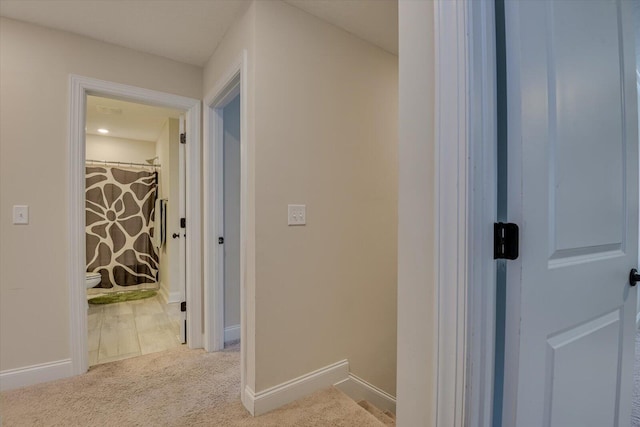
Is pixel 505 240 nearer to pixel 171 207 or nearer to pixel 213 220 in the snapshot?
pixel 213 220

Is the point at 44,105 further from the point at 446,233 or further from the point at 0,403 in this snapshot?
the point at 446,233

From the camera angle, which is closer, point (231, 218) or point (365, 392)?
point (365, 392)

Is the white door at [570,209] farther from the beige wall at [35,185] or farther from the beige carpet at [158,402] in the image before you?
the beige wall at [35,185]

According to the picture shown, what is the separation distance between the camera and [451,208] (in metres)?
0.70

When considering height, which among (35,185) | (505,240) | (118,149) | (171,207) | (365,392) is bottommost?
(365,392)

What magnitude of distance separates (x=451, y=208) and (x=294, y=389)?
1.53m

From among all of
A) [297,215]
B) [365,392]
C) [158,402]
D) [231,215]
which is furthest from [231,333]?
[297,215]

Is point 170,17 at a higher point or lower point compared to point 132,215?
higher

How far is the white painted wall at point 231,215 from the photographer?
8.79 ft

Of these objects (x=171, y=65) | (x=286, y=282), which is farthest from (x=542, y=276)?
(x=171, y=65)

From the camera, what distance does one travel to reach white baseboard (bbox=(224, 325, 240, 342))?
260 cm

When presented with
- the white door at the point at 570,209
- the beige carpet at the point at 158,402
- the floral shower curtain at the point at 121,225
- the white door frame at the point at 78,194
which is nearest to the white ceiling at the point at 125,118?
the floral shower curtain at the point at 121,225

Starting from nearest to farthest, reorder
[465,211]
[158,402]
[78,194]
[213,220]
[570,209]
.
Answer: [465,211] → [570,209] → [158,402] → [78,194] → [213,220]

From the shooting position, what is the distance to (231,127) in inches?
107
